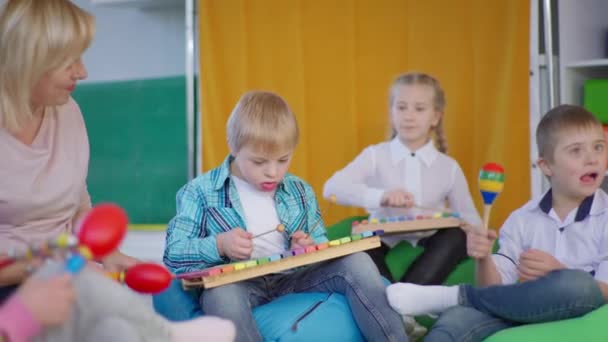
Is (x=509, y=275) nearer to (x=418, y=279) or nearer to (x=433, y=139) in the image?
(x=418, y=279)

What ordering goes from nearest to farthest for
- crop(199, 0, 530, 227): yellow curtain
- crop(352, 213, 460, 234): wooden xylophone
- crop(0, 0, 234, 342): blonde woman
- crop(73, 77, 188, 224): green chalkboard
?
1. crop(0, 0, 234, 342): blonde woman
2. crop(352, 213, 460, 234): wooden xylophone
3. crop(199, 0, 530, 227): yellow curtain
4. crop(73, 77, 188, 224): green chalkboard

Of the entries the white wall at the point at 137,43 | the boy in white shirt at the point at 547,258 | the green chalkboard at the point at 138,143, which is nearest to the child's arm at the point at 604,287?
the boy in white shirt at the point at 547,258

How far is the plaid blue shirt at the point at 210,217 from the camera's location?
1.69 meters

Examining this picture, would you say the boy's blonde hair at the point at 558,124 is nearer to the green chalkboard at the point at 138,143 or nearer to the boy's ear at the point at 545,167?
the boy's ear at the point at 545,167

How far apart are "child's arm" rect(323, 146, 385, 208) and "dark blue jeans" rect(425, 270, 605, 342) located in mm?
669

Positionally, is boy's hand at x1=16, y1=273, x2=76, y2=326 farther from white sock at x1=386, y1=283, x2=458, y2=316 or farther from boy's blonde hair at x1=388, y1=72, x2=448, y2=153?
boy's blonde hair at x1=388, y1=72, x2=448, y2=153

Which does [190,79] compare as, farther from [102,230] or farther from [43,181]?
[102,230]

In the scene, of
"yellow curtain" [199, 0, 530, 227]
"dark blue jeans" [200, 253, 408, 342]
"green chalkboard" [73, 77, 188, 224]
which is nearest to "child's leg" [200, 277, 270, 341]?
"dark blue jeans" [200, 253, 408, 342]

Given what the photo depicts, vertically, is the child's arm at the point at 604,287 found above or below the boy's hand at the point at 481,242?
below

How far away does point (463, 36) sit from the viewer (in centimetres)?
260

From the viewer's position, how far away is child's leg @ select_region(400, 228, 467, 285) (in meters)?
2.07

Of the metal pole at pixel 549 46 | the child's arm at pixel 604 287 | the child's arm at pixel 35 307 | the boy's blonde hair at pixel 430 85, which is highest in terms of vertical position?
the metal pole at pixel 549 46

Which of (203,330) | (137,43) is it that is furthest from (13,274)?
(137,43)

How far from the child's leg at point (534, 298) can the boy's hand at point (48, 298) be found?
767 mm
